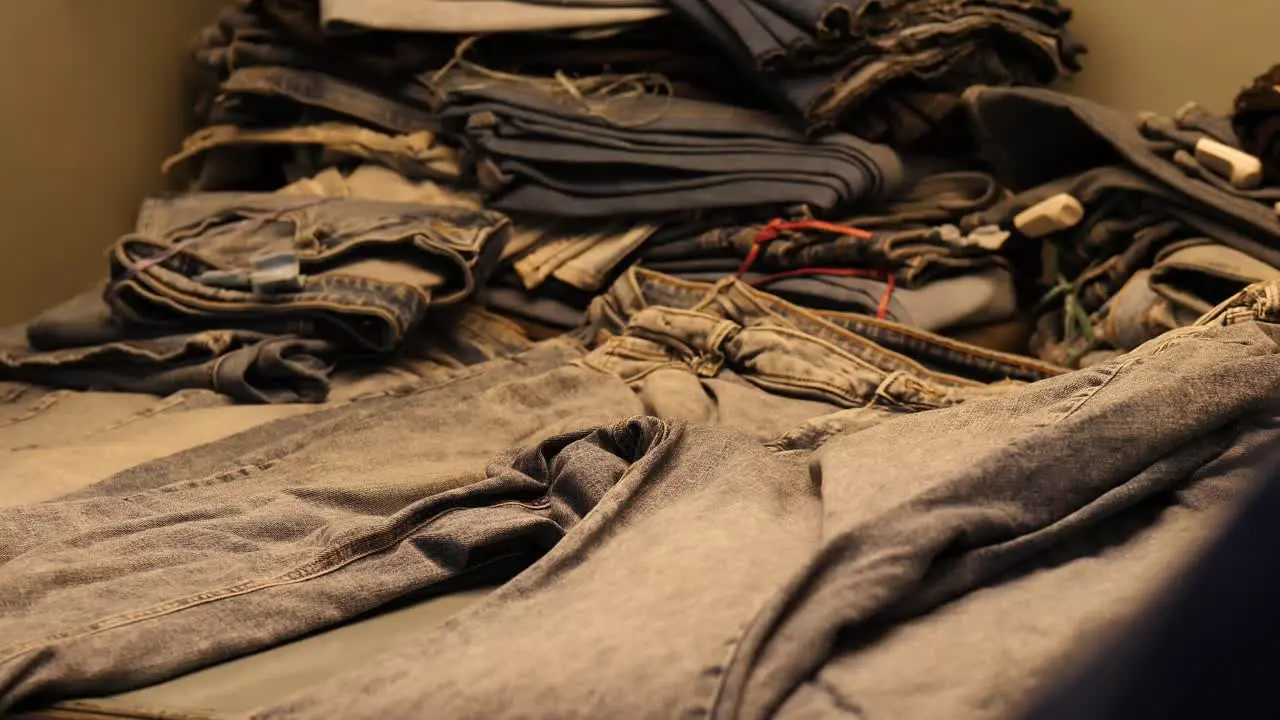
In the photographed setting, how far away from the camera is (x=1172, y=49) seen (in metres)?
1.40

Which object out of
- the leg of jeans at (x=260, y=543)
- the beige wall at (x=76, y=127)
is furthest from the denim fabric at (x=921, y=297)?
the beige wall at (x=76, y=127)

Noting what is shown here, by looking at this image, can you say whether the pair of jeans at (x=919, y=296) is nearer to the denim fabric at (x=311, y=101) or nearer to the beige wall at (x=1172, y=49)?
the beige wall at (x=1172, y=49)

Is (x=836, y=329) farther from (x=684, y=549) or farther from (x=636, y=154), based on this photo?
(x=684, y=549)

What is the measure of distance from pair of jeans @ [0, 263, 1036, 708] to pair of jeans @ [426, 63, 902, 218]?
0.58ft

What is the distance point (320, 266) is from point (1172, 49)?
0.90 metres

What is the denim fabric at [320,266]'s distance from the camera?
118 centimetres

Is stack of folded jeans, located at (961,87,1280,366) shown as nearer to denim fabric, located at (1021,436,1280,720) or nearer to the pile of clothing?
the pile of clothing

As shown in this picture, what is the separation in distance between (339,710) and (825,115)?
2.94ft

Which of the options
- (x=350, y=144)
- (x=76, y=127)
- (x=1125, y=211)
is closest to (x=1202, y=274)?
(x=1125, y=211)

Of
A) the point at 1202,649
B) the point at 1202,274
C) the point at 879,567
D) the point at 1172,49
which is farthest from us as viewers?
the point at 1172,49

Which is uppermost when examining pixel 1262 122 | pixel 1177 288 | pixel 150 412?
pixel 1262 122

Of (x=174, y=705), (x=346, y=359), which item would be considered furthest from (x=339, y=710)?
(x=346, y=359)

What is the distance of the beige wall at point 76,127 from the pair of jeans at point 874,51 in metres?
0.71

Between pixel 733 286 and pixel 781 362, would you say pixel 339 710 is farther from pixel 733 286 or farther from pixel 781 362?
pixel 733 286
